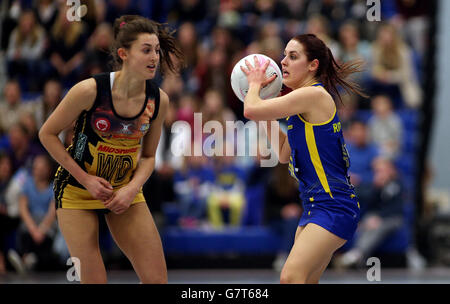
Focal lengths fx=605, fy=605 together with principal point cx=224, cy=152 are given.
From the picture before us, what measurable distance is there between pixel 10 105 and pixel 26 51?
752 mm

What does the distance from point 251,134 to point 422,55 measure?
10.4 feet

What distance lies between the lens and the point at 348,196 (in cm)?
352

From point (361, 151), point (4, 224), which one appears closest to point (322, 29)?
point (361, 151)

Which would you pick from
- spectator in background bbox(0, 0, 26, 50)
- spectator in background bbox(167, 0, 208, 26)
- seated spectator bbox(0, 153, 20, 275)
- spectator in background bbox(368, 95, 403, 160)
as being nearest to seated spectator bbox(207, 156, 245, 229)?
spectator in background bbox(368, 95, 403, 160)

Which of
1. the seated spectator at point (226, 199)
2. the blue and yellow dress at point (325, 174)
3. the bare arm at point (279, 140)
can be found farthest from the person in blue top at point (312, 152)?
the seated spectator at point (226, 199)

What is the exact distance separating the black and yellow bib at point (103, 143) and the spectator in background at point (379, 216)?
14.7ft

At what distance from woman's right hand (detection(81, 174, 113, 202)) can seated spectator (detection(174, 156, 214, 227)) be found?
14.7 feet

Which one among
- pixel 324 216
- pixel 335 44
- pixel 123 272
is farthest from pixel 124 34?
pixel 335 44

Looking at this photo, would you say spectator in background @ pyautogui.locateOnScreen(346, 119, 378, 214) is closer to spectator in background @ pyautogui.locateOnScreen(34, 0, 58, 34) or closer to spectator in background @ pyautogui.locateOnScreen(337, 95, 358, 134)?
spectator in background @ pyautogui.locateOnScreen(337, 95, 358, 134)

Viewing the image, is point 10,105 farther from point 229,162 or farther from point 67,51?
point 229,162

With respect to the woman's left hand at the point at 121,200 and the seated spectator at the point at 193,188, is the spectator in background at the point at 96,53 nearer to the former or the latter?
the seated spectator at the point at 193,188

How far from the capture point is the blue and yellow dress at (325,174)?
3.47 m

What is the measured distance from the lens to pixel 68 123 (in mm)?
3586
